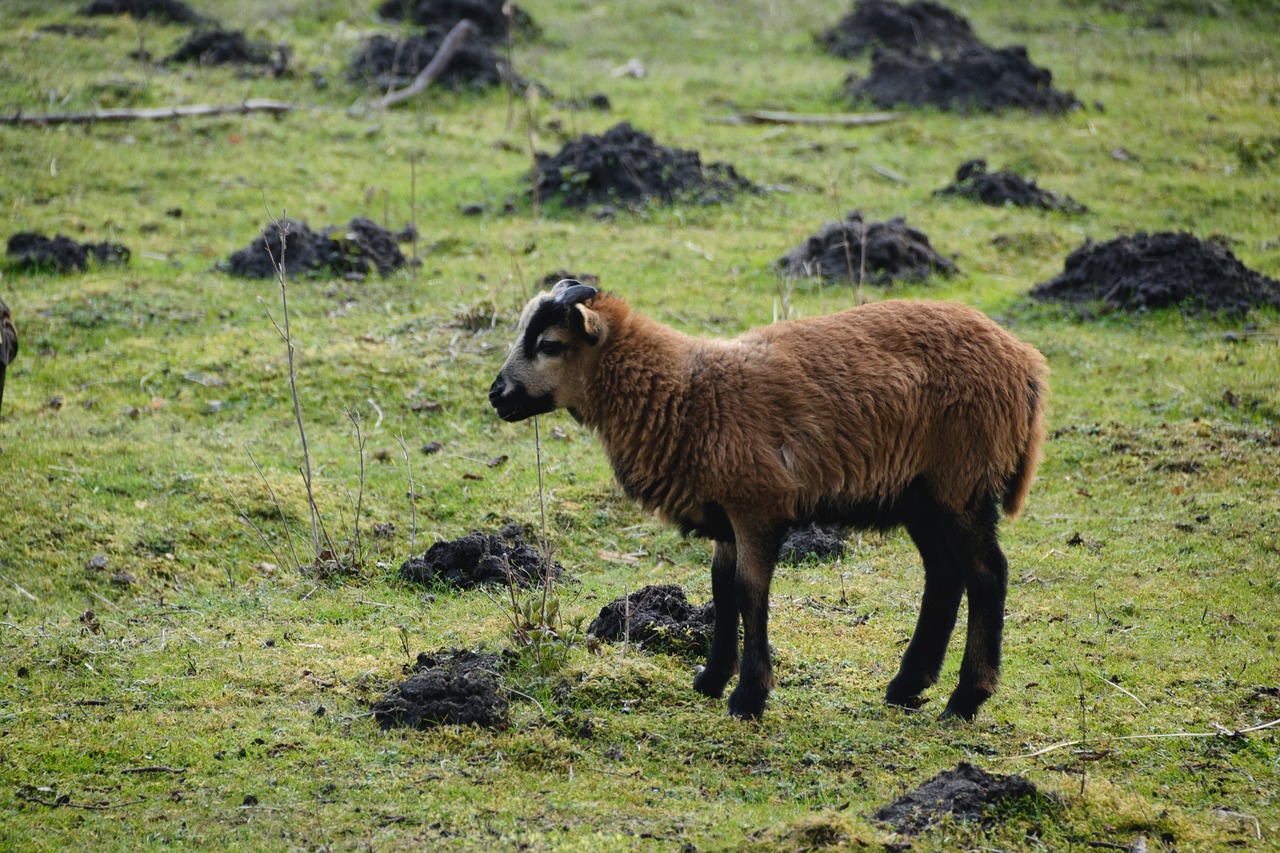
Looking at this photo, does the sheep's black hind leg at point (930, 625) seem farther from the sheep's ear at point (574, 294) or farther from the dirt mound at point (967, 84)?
the dirt mound at point (967, 84)

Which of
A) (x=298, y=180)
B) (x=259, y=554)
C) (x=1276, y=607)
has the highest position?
(x=298, y=180)

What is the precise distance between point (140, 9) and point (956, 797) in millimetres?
25017

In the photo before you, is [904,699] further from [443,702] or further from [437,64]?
[437,64]

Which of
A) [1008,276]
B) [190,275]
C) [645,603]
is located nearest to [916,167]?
[1008,276]

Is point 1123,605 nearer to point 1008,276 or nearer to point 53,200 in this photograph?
point 1008,276

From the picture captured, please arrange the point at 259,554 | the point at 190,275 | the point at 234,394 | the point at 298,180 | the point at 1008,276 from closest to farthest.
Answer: the point at 259,554
the point at 234,394
the point at 190,275
the point at 1008,276
the point at 298,180

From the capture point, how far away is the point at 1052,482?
1187cm

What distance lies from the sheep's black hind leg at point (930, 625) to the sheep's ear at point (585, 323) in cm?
228

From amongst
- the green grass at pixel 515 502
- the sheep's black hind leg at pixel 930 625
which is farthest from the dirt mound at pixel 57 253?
the sheep's black hind leg at pixel 930 625

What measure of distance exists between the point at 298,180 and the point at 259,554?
10.2 m

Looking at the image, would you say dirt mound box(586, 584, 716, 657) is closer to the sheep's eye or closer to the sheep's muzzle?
the sheep's muzzle

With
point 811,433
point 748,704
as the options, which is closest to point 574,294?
point 811,433

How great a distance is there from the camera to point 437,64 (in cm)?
2355

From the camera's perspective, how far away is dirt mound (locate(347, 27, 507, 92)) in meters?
23.4
